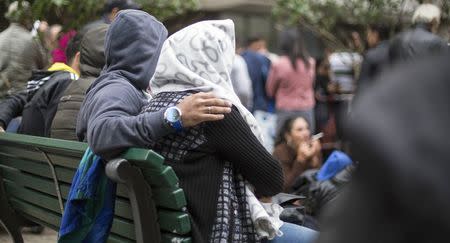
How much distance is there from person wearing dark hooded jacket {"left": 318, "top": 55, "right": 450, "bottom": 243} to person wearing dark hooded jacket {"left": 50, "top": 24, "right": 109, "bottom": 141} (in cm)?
342

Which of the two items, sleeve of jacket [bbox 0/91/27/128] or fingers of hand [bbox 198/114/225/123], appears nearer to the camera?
fingers of hand [bbox 198/114/225/123]

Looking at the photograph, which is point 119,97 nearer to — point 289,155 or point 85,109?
point 85,109

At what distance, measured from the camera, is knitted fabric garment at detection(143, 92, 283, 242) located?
311 centimetres

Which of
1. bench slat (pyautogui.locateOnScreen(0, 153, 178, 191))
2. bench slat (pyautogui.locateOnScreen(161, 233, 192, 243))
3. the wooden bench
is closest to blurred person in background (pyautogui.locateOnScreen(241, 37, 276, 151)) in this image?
the wooden bench

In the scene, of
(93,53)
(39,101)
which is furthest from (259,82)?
(93,53)

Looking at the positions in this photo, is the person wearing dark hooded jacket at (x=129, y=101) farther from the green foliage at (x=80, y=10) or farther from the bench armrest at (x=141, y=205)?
the green foliage at (x=80, y=10)

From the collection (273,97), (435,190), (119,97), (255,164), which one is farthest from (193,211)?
(273,97)

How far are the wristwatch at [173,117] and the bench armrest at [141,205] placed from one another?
0.71 ft

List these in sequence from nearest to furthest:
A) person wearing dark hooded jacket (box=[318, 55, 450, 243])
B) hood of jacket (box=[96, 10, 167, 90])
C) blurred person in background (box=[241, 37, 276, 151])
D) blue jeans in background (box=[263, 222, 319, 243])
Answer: person wearing dark hooded jacket (box=[318, 55, 450, 243]) < blue jeans in background (box=[263, 222, 319, 243]) < hood of jacket (box=[96, 10, 167, 90]) < blurred person in background (box=[241, 37, 276, 151])

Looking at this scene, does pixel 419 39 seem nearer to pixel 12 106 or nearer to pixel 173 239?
pixel 12 106

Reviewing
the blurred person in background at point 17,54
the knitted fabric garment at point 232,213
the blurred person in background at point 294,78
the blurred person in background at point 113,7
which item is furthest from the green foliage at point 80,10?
the knitted fabric garment at point 232,213

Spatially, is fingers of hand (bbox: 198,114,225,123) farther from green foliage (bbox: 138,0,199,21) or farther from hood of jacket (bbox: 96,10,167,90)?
green foliage (bbox: 138,0,199,21)

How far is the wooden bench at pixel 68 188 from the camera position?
2938mm

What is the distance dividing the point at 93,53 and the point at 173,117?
178 cm
